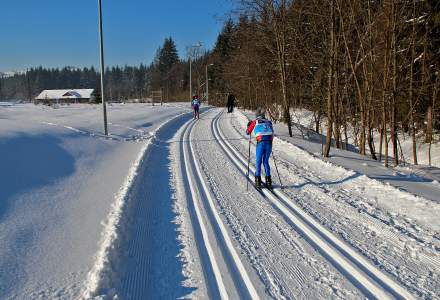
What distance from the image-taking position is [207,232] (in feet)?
17.2

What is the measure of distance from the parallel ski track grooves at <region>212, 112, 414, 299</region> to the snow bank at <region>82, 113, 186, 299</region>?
2.74 meters

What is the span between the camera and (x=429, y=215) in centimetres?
575

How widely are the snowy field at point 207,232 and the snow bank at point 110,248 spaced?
0.02 m

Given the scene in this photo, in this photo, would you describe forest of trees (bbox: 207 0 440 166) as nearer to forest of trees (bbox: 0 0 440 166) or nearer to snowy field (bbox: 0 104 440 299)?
forest of trees (bbox: 0 0 440 166)

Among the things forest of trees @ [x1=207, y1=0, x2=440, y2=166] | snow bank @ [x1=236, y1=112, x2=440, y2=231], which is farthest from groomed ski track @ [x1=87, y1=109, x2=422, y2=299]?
forest of trees @ [x1=207, y1=0, x2=440, y2=166]

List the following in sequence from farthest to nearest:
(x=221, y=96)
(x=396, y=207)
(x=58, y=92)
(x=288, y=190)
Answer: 1. (x=58, y=92)
2. (x=221, y=96)
3. (x=288, y=190)
4. (x=396, y=207)

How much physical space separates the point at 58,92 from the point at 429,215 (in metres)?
119

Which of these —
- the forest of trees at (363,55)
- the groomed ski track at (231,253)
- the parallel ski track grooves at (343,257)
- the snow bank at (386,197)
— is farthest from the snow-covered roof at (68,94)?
the parallel ski track grooves at (343,257)

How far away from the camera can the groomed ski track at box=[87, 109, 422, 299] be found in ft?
12.2

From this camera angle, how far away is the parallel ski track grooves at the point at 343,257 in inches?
145

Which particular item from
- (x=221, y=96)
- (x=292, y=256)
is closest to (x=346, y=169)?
(x=292, y=256)

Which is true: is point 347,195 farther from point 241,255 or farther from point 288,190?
point 241,255

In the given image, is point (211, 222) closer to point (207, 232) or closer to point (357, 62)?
point (207, 232)

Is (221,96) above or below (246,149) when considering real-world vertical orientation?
above
